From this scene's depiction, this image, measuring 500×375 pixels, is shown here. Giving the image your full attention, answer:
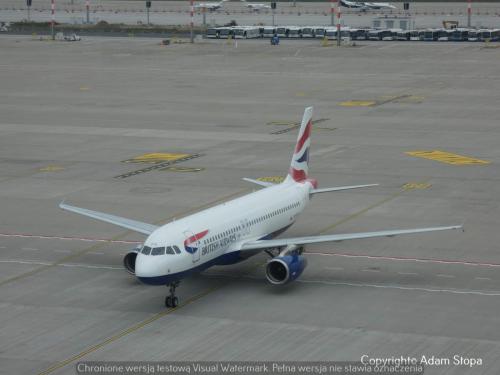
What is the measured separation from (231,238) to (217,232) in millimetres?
1461

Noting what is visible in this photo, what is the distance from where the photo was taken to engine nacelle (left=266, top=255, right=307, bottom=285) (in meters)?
48.1

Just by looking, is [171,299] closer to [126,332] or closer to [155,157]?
[126,332]

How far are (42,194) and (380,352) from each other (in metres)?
36.7

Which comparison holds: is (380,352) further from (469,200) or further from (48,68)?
(48,68)

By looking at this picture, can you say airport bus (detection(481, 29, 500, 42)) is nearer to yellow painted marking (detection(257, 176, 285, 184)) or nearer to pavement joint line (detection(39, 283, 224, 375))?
yellow painted marking (detection(257, 176, 285, 184))

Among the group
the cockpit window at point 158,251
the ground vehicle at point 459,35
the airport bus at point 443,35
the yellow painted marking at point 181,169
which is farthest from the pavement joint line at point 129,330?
the airport bus at point 443,35

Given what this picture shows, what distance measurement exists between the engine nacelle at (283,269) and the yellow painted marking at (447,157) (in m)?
36.0

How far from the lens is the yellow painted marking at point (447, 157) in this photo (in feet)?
269

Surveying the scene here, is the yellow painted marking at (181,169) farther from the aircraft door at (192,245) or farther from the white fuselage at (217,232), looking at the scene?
the aircraft door at (192,245)

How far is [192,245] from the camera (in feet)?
153

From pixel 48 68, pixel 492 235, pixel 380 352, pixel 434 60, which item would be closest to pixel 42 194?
pixel 492 235

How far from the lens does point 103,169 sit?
80.5 metres

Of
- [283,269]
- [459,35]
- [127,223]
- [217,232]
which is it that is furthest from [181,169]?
[459,35]

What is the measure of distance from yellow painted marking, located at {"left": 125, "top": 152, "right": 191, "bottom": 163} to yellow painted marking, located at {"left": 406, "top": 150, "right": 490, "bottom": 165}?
62.0ft
